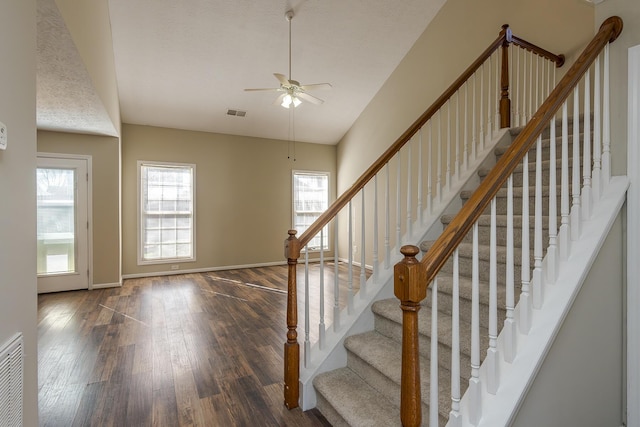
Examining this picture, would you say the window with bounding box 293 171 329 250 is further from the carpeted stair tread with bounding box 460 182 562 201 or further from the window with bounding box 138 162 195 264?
the carpeted stair tread with bounding box 460 182 562 201

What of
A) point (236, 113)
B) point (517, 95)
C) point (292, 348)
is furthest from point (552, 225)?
point (236, 113)

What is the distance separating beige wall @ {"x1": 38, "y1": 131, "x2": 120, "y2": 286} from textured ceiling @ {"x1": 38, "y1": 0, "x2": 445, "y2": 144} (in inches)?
14.4

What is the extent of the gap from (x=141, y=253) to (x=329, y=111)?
14.4 ft

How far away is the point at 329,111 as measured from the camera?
6.42 m

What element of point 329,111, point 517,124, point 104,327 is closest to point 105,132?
point 104,327

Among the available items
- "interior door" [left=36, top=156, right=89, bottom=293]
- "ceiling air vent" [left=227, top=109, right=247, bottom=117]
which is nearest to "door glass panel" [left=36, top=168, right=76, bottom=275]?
"interior door" [left=36, top=156, right=89, bottom=293]

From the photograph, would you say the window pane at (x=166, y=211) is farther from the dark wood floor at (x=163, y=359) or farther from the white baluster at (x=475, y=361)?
the white baluster at (x=475, y=361)

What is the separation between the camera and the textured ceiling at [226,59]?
12.6 feet

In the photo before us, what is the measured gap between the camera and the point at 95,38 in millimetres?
3039

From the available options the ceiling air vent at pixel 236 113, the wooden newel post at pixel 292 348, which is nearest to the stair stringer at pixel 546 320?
the wooden newel post at pixel 292 348

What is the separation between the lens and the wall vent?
1197mm

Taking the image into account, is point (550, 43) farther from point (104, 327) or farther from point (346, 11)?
point (104, 327)

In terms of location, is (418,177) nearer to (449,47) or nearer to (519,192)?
(519,192)

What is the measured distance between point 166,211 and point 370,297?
5053 millimetres
